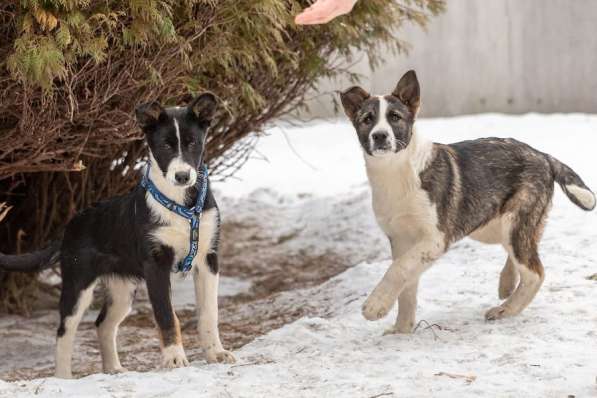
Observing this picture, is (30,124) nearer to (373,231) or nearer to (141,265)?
(141,265)

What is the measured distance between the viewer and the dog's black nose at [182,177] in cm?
483

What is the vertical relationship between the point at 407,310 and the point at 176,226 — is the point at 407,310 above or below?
below

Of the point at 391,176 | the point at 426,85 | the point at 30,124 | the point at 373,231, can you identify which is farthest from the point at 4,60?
the point at 426,85

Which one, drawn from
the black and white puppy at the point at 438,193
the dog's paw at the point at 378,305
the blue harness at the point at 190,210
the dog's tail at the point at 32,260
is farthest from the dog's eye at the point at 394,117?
the dog's tail at the point at 32,260

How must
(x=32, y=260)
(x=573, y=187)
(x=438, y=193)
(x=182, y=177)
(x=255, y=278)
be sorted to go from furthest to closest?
1. (x=255, y=278)
2. (x=32, y=260)
3. (x=573, y=187)
4. (x=438, y=193)
5. (x=182, y=177)

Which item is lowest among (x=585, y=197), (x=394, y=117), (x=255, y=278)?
(x=255, y=278)

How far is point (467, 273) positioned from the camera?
22.0 ft

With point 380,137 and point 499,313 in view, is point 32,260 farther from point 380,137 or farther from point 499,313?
point 499,313

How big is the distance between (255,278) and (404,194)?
3593 mm

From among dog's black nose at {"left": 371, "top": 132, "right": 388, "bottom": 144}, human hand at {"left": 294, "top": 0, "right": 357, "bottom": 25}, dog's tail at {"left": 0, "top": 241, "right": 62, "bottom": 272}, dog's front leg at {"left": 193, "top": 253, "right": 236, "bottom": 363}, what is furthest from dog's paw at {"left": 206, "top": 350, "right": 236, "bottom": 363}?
human hand at {"left": 294, "top": 0, "right": 357, "bottom": 25}

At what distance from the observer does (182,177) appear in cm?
483

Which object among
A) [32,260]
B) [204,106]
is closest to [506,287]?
[204,106]

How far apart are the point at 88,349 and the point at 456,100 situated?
29.7ft

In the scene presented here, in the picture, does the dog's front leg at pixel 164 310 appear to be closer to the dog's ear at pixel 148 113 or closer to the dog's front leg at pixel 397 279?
the dog's ear at pixel 148 113
